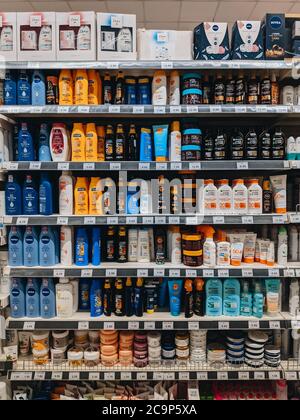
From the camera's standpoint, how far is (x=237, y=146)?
2.03 meters

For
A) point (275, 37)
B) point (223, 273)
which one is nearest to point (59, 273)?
point (223, 273)

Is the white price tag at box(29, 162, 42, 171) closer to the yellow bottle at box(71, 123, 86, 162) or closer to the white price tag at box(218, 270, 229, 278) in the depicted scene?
the yellow bottle at box(71, 123, 86, 162)

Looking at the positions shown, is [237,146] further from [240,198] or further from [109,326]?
[109,326]

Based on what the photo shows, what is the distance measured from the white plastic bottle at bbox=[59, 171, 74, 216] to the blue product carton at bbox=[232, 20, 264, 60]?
58.7 inches

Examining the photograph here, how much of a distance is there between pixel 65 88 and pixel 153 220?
3.70 feet

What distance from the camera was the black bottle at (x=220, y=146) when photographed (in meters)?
2.02

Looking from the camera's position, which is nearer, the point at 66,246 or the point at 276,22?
the point at 276,22

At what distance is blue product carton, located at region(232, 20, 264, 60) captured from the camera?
1.97m

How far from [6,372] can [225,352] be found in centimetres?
162

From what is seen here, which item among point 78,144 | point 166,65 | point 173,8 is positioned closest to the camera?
point 166,65

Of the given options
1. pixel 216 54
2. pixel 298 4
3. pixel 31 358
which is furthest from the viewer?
pixel 298 4
